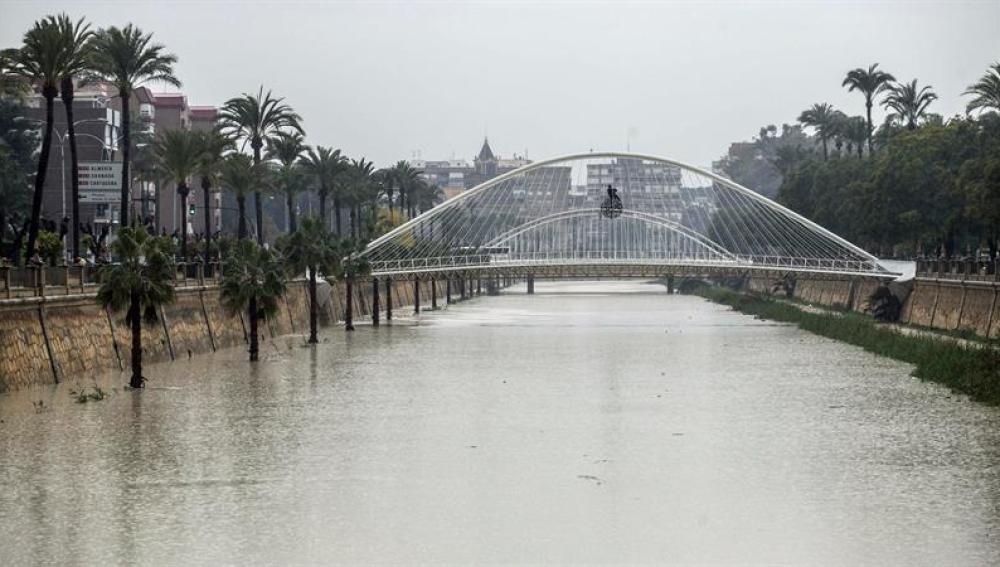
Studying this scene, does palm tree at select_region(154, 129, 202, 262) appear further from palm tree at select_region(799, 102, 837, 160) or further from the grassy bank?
palm tree at select_region(799, 102, 837, 160)

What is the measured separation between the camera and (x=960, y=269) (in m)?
84.8

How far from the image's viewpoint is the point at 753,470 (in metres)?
37.7

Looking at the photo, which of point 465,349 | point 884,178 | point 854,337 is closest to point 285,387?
point 465,349

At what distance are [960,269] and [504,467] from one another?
52.9m

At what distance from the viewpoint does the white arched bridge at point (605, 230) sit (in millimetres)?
110562

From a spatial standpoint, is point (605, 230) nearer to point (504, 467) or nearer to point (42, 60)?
point (42, 60)

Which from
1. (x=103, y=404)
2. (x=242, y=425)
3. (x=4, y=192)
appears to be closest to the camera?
(x=242, y=425)

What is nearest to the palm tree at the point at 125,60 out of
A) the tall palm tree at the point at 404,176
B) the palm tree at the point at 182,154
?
the palm tree at the point at 182,154

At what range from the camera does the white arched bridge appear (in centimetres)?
11056

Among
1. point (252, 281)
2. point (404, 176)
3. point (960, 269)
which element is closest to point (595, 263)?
point (960, 269)

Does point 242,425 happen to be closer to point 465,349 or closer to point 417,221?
point 465,349

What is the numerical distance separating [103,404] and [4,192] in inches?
2577

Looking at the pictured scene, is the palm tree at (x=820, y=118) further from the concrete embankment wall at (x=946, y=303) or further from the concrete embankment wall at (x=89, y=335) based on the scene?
the concrete embankment wall at (x=89, y=335)

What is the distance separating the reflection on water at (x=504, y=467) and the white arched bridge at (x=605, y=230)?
4214 centimetres
